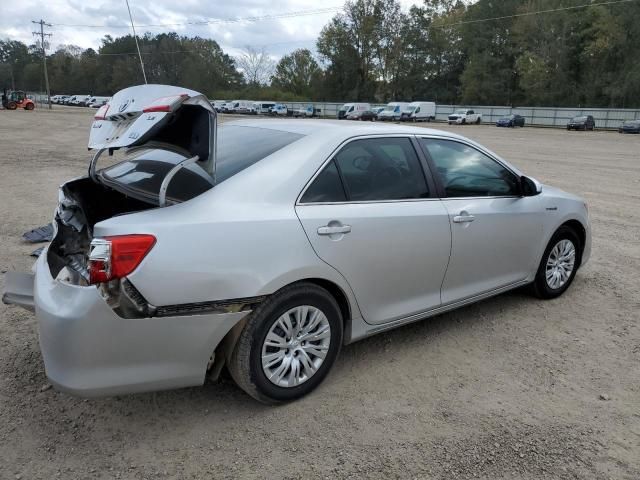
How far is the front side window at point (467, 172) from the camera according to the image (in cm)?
381

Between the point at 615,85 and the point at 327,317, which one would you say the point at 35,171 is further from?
the point at 615,85

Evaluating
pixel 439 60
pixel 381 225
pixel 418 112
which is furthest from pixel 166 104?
pixel 439 60

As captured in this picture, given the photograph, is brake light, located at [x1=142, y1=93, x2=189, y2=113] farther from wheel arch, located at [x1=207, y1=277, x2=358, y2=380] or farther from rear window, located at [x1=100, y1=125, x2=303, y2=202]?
wheel arch, located at [x1=207, y1=277, x2=358, y2=380]

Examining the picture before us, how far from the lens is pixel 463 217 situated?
12.3 ft

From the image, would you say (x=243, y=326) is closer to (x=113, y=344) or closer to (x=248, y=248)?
(x=248, y=248)

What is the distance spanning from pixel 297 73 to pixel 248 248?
96826 millimetres

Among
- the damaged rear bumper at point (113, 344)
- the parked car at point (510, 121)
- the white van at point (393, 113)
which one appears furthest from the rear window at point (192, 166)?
the white van at point (393, 113)

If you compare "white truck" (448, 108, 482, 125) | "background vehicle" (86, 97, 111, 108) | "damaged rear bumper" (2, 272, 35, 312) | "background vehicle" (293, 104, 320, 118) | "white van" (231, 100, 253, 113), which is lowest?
"damaged rear bumper" (2, 272, 35, 312)

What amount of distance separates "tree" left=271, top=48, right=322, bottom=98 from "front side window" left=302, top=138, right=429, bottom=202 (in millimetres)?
91694

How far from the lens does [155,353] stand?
8.43ft

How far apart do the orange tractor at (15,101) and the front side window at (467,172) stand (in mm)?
63528

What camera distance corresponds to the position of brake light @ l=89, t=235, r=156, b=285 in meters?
2.44

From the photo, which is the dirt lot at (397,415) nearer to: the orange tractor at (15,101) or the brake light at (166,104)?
the brake light at (166,104)

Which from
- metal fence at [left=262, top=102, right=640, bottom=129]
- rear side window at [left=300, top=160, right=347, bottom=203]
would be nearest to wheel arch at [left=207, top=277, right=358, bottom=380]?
rear side window at [left=300, top=160, right=347, bottom=203]
